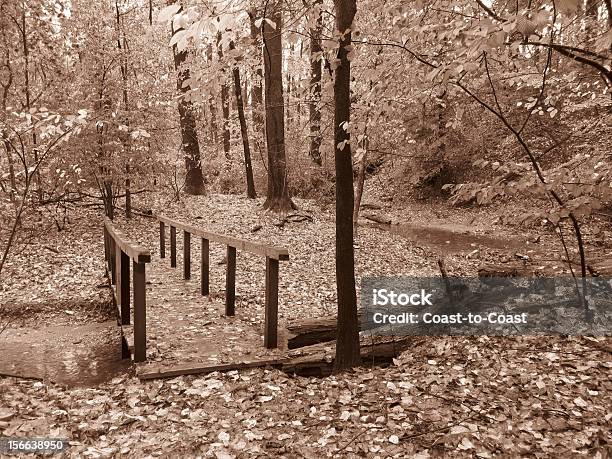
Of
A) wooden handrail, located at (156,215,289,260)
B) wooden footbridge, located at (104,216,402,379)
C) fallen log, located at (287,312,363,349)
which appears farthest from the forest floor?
wooden handrail, located at (156,215,289,260)

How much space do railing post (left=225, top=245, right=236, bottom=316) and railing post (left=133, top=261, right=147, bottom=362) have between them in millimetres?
1603

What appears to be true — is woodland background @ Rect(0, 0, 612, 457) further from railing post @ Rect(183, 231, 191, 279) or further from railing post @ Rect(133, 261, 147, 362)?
railing post @ Rect(183, 231, 191, 279)

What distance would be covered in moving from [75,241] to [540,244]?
11.4 m

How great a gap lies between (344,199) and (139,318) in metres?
2.52

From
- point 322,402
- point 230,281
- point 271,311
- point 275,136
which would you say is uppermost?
point 275,136

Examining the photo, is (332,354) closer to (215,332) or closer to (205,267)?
(215,332)

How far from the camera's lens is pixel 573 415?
397 centimetres

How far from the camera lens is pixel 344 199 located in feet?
15.6

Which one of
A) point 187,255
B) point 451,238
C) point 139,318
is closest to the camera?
point 139,318

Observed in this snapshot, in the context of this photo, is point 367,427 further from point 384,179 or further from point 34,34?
point 384,179

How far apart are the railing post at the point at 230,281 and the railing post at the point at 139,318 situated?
63.1 inches

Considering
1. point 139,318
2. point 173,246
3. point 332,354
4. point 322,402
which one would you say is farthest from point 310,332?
point 173,246

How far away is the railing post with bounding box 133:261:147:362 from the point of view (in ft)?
16.4

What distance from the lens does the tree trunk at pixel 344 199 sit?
4.55 m
